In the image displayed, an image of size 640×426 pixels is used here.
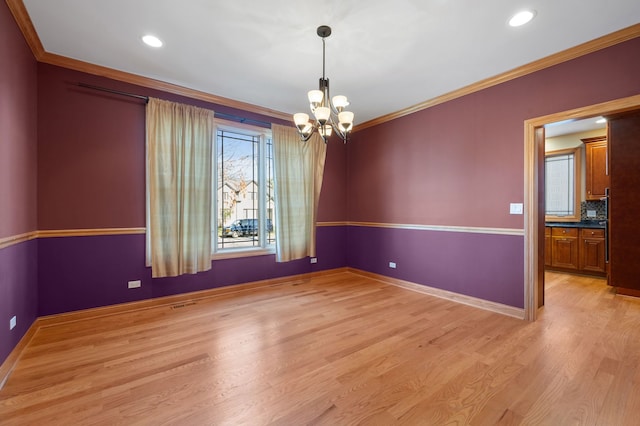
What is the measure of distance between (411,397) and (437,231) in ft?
8.81

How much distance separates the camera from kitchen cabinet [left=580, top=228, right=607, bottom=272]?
4.83 m

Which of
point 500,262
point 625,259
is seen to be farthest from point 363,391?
point 625,259

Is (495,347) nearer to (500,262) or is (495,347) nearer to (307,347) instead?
(500,262)

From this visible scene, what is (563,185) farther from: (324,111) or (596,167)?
(324,111)

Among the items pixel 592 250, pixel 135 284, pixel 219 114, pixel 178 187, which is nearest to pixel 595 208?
pixel 592 250

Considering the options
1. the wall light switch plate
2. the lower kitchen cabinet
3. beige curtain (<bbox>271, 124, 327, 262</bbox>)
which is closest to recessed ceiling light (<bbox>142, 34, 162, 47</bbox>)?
beige curtain (<bbox>271, 124, 327, 262</bbox>)

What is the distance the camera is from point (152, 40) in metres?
2.72

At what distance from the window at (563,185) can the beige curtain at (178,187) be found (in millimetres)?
6443

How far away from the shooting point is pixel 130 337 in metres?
2.75

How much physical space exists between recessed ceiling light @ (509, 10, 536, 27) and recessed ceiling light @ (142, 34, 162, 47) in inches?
126

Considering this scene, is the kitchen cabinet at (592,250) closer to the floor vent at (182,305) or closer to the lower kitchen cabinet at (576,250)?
the lower kitchen cabinet at (576,250)

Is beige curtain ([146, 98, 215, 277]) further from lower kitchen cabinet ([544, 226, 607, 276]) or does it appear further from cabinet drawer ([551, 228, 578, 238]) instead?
cabinet drawer ([551, 228, 578, 238])

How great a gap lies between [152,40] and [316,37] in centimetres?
157

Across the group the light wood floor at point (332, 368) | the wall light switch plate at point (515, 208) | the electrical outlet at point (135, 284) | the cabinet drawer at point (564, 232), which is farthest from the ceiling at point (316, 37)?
the cabinet drawer at point (564, 232)
